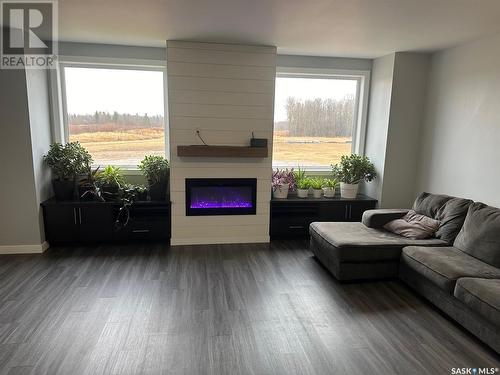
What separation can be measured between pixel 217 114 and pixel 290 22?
1.50 metres

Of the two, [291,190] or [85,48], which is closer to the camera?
[85,48]

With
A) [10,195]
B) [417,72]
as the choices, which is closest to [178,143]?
[10,195]

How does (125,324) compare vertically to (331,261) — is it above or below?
below

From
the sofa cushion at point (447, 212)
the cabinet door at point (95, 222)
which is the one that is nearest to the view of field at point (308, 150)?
the sofa cushion at point (447, 212)

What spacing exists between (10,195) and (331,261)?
3826 mm

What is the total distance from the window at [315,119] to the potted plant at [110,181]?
7.65 ft

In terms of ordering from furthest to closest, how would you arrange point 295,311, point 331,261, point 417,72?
point 417,72 → point 331,261 → point 295,311

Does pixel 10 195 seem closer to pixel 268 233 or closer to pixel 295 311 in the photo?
pixel 268 233

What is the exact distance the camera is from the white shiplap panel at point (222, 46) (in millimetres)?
3984

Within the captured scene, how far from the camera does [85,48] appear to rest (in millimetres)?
4309

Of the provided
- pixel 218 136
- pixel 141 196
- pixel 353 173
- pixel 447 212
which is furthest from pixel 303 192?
pixel 141 196

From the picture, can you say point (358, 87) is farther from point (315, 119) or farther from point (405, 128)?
point (405, 128)

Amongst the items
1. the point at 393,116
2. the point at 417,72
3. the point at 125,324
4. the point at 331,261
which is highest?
the point at 417,72

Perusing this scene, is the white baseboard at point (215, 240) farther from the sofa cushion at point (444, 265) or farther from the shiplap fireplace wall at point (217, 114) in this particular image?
the sofa cushion at point (444, 265)
